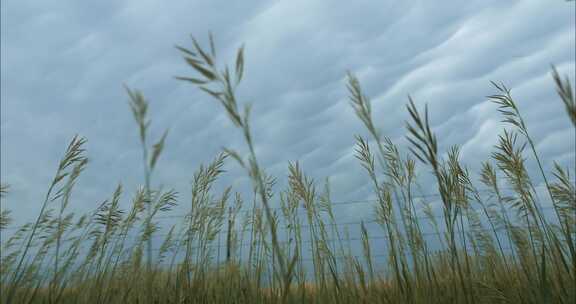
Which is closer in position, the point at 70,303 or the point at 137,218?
the point at 70,303

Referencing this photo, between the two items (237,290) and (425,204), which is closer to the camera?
(237,290)

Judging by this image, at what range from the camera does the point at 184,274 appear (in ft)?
9.25

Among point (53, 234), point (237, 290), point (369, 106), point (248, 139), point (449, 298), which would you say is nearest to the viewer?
point (248, 139)

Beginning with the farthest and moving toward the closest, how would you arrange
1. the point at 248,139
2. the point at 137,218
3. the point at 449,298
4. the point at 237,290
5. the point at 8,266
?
the point at 8,266, the point at 137,218, the point at 237,290, the point at 449,298, the point at 248,139

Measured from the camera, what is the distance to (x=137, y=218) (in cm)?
324

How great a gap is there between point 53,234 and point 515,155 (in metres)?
3.29

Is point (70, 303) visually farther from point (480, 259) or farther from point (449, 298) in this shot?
point (480, 259)

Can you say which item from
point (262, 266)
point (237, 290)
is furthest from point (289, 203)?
point (237, 290)

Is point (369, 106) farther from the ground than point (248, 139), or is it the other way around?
point (369, 106)

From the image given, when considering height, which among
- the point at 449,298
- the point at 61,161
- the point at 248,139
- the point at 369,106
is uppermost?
the point at 61,161

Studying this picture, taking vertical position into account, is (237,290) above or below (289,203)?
below

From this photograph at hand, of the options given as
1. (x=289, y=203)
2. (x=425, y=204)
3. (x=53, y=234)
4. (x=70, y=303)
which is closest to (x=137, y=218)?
(x=53, y=234)

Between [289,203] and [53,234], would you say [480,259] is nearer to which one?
→ [289,203]

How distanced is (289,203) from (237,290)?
1.10 metres
